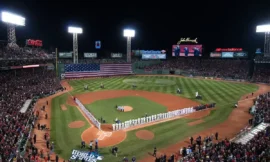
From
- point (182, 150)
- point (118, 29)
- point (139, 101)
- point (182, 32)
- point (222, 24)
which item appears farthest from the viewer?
point (118, 29)

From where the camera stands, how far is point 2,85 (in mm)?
40438

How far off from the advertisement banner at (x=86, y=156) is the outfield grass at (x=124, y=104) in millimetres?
8689

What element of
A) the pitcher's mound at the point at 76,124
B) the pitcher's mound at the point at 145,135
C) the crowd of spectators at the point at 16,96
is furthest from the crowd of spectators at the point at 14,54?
the pitcher's mound at the point at 145,135

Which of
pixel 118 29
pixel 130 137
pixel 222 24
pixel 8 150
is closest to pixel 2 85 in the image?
pixel 8 150

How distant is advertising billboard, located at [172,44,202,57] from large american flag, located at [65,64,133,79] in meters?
22.5

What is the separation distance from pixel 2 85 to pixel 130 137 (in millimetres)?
30942

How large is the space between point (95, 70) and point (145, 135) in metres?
52.6

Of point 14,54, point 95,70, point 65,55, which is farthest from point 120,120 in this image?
point 65,55

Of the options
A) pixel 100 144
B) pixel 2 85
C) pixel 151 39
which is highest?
pixel 151 39

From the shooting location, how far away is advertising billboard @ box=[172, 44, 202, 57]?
3312 inches

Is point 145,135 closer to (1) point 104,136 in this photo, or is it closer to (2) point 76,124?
(1) point 104,136

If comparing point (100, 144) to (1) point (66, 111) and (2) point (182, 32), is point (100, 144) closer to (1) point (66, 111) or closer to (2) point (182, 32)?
(1) point (66, 111)

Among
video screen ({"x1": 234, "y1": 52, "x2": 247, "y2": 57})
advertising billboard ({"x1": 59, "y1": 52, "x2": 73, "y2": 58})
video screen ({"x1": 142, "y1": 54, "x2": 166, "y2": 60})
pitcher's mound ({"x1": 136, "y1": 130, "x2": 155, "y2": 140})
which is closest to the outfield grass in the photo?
pitcher's mound ({"x1": 136, "y1": 130, "x2": 155, "y2": 140})

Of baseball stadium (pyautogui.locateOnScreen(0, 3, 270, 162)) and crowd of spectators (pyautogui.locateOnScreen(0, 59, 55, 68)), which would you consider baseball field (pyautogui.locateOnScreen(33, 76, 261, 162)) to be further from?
crowd of spectators (pyautogui.locateOnScreen(0, 59, 55, 68))
